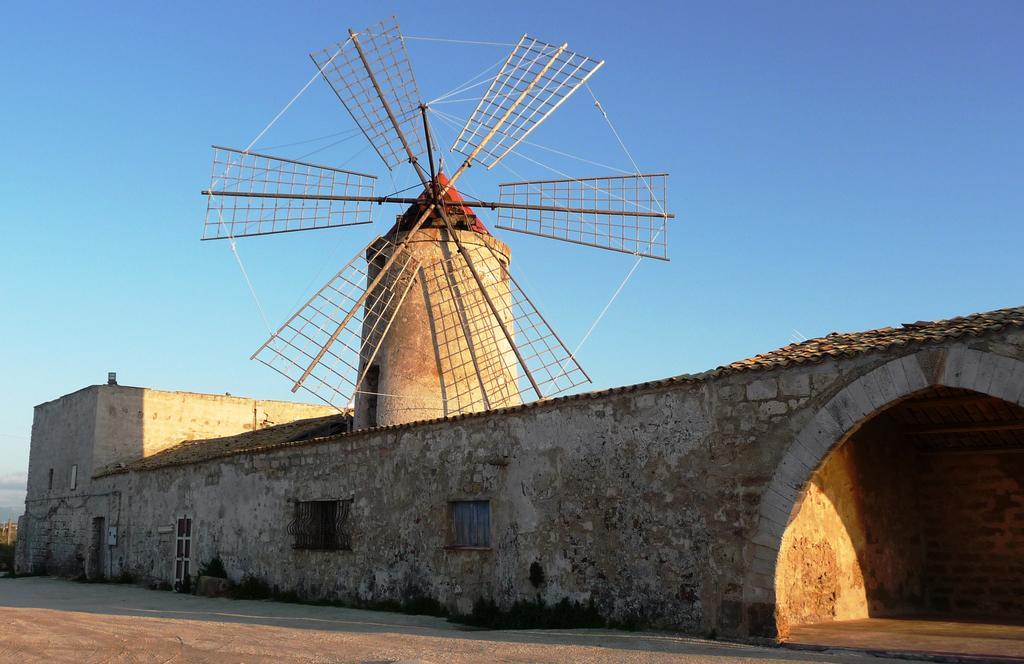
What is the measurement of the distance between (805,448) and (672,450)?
132cm

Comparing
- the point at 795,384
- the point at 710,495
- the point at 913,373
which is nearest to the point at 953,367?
the point at 913,373

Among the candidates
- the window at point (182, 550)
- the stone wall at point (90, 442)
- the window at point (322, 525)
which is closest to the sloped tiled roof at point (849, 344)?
the window at point (322, 525)

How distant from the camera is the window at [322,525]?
12.0m

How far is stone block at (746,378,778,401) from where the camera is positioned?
299 inches

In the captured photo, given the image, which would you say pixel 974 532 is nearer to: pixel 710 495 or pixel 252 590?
pixel 710 495

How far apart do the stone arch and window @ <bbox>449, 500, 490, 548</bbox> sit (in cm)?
347

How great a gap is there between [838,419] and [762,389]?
Result: 2.40ft

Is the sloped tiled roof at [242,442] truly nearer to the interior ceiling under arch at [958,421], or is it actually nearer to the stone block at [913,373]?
the interior ceiling under arch at [958,421]

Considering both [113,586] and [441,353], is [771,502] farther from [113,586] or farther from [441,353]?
[113,586]

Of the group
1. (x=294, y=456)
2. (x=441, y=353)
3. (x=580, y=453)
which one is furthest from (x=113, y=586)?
(x=580, y=453)

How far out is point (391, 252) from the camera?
615 inches

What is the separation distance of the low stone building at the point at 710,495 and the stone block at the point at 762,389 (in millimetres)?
20

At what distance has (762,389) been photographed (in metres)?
7.66

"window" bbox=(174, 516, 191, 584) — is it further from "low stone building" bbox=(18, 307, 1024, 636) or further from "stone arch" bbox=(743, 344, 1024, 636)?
"stone arch" bbox=(743, 344, 1024, 636)
